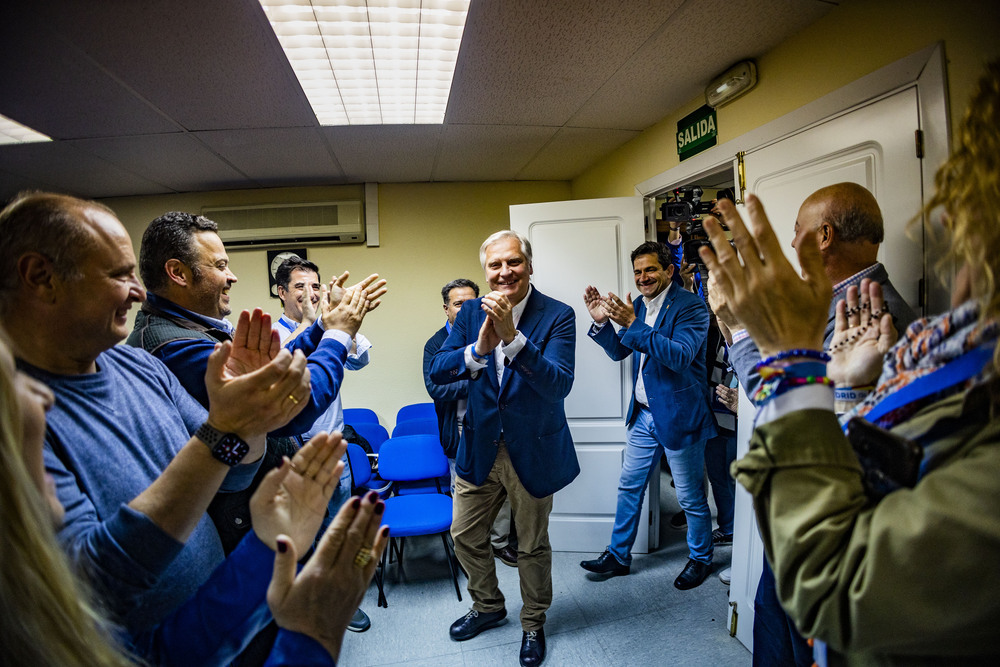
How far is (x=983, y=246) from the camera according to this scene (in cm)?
58

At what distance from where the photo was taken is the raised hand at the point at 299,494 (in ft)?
2.59

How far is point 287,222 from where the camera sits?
423cm

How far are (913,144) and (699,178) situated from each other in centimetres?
124

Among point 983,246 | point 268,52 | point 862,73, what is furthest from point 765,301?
point 268,52

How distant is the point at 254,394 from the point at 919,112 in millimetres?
1995

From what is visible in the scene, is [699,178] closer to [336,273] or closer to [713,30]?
[713,30]

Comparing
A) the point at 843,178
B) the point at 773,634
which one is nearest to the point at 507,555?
the point at 773,634

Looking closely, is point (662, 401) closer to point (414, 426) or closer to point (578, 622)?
point (578, 622)

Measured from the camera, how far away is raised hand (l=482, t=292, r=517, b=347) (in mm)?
1740

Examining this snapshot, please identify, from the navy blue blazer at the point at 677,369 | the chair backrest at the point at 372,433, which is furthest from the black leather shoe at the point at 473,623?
the chair backrest at the point at 372,433

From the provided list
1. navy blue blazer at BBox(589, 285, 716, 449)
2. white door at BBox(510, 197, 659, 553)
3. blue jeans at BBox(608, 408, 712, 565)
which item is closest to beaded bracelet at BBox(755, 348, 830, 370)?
navy blue blazer at BBox(589, 285, 716, 449)

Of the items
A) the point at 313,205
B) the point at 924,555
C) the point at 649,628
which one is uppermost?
the point at 313,205

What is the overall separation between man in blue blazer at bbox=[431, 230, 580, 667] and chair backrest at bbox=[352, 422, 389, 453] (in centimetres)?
148

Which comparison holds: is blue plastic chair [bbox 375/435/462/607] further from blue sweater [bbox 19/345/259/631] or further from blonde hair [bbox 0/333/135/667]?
blonde hair [bbox 0/333/135/667]
